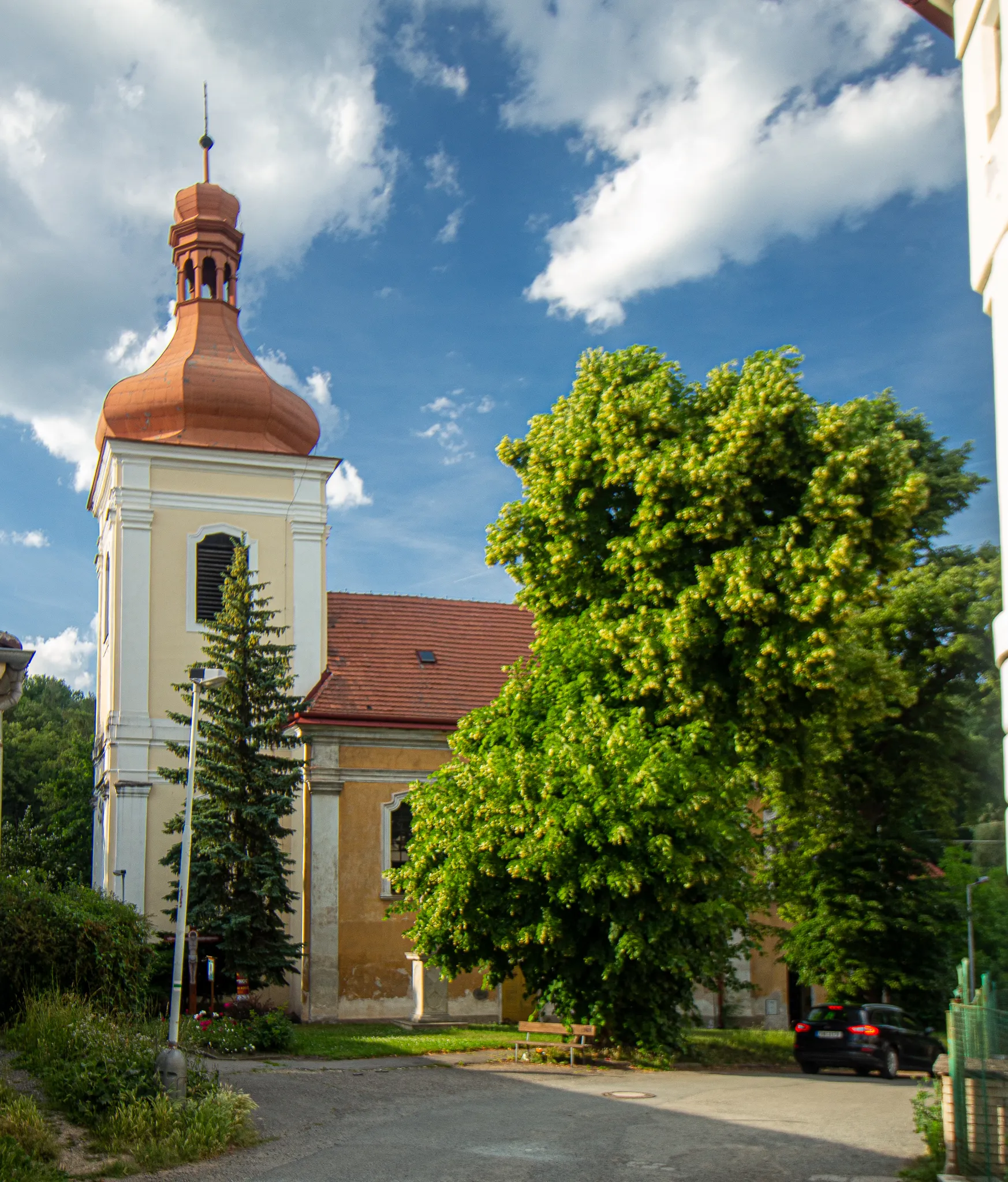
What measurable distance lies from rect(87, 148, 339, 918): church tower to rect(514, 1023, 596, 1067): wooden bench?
12215 mm

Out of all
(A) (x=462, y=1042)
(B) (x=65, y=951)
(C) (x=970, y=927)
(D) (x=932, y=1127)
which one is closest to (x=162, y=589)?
(A) (x=462, y=1042)

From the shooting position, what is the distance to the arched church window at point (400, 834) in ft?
99.4

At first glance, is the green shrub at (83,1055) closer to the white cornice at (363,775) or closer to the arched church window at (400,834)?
the white cornice at (363,775)

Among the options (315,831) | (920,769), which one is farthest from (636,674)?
(315,831)

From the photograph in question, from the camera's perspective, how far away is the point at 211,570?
32.8 m

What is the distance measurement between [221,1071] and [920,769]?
1508cm

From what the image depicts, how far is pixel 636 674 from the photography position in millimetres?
21281

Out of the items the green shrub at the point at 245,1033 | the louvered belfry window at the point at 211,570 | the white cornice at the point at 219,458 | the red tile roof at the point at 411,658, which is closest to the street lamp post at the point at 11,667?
the green shrub at the point at 245,1033

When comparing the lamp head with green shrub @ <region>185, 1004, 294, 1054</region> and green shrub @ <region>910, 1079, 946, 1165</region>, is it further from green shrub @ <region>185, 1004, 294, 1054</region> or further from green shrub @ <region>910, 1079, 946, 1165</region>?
green shrub @ <region>910, 1079, 946, 1165</region>

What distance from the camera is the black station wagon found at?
22453 millimetres

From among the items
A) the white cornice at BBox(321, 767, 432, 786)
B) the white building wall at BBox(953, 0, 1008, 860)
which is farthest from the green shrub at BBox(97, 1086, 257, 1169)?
the white cornice at BBox(321, 767, 432, 786)

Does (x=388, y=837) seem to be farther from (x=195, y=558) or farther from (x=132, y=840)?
(x=195, y=558)

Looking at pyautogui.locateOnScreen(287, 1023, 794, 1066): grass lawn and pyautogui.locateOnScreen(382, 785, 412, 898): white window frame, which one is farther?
pyautogui.locateOnScreen(382, 785, 412, 898): white window frame

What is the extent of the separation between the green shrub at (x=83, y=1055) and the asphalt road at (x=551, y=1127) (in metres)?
1.50
